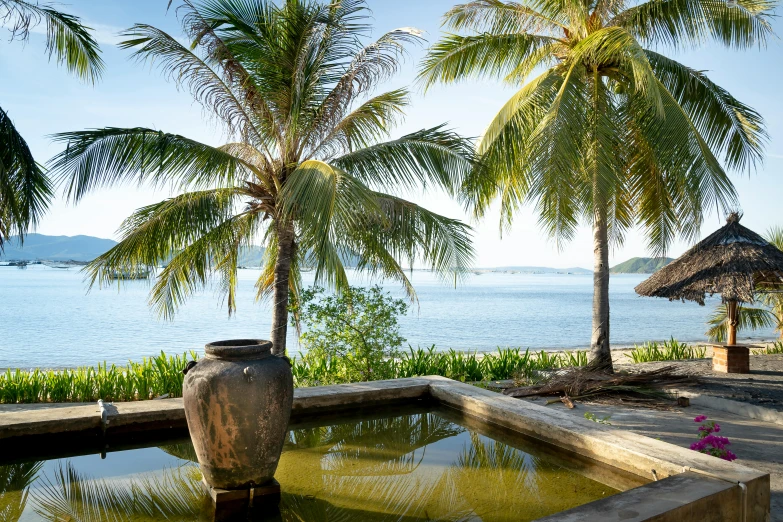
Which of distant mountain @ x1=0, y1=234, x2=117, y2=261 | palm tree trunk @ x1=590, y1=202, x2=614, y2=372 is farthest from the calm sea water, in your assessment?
distant mountain @ x1=0, y1=234, x2=117, y2=261

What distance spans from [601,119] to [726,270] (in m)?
3.69

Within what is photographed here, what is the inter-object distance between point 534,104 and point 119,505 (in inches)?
308

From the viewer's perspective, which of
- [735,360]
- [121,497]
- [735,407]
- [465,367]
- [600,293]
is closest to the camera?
[121,497]

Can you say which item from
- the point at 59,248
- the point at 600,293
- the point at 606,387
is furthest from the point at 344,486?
the point at 59,248

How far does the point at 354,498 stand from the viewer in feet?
12.5

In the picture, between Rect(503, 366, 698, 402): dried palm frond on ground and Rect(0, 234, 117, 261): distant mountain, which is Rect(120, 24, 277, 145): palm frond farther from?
Rect(0, 234, 117, 261): distant mountain

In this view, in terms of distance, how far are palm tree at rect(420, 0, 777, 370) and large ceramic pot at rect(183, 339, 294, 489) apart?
510 cm

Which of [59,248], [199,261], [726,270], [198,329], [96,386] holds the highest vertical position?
[59,248]

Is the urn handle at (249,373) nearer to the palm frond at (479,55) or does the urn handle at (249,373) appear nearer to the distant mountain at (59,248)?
the palm frond at (479,55)

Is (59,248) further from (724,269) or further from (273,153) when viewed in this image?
(724,269)

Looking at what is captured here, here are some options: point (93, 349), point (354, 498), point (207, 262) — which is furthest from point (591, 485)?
point (93, 349)

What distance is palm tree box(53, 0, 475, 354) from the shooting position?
23.5 ft

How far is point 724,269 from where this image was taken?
391 inches

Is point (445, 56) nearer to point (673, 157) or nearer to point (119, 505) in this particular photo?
point (673, 157)
